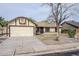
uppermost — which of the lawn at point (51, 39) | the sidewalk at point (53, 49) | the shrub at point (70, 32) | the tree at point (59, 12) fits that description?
the tree at point (59, 12)

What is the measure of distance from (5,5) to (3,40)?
1413 mm

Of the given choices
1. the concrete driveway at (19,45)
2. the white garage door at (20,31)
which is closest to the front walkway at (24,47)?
the concrete driveway at (19,45)

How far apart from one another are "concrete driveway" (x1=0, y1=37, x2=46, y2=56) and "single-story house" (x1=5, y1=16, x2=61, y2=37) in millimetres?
388

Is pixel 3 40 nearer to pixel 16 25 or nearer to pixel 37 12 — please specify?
Answer: pixel 16 25

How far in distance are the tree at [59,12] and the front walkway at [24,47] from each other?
0.89 m

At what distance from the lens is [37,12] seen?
9.71m

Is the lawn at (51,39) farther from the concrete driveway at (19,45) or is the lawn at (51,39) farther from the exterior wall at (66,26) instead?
the exterior wall at (66,26)

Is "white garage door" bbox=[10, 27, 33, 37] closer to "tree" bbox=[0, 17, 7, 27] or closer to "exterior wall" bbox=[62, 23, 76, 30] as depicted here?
"tree" bbox=[0, 17, 7, 27]

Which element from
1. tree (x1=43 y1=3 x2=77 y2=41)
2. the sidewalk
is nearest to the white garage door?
the sidewalk

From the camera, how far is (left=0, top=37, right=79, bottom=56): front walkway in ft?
30.9

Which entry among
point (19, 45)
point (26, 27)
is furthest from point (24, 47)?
point (26, 27)

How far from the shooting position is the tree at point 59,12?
961 cm

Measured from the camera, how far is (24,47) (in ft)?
31.5

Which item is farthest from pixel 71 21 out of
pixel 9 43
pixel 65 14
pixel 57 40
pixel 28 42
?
pixel 9 43
